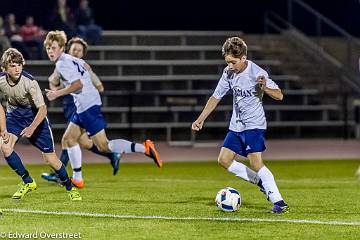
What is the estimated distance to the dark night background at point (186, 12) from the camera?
28391 millimetres

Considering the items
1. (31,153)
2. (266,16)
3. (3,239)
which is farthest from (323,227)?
(266,16)

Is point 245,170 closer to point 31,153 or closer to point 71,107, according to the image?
point 71,107

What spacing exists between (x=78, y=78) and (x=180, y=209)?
316 cm

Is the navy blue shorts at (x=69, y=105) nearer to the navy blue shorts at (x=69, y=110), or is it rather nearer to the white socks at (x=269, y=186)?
the navy blue shorts at (x=69, y=110)

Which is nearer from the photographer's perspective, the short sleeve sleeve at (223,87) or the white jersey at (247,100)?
the white jersey at (247,100)

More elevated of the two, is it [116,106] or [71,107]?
[71,107]

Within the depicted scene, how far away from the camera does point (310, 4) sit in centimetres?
3083

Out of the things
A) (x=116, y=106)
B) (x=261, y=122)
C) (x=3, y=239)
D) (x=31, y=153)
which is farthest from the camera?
(x=116, y=106)

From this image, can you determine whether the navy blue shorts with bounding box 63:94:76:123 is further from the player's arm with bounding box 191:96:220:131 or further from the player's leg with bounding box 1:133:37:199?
the player's arm with bounding box 191:96:220:131

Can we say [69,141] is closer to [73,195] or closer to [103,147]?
[103,147]

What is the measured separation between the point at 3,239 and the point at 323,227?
2.93 metres

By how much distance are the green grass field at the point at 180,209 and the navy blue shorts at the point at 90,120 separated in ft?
2.61

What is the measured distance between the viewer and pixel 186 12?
30.1m

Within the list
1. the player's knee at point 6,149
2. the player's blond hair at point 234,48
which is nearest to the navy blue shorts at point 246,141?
the player's blond hair at point 234,48
